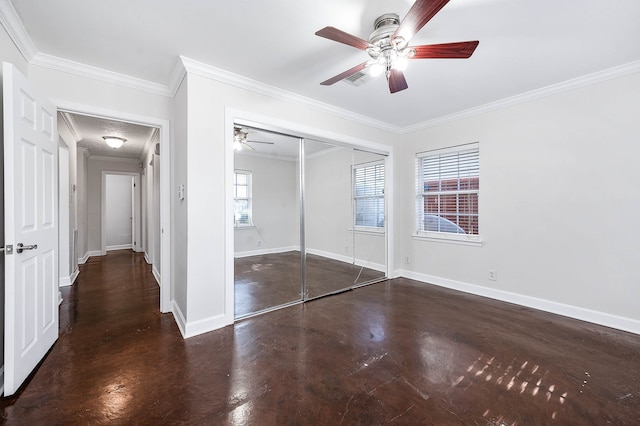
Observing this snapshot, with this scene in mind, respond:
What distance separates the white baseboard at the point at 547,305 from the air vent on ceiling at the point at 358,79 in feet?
10.1

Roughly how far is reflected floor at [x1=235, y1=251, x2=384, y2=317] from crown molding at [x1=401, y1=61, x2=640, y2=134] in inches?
106

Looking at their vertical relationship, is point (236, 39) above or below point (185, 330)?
above

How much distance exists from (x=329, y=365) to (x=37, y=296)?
2.29 m

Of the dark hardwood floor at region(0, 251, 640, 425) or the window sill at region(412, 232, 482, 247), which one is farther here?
the window sill at region(412, 232, 482, 247)

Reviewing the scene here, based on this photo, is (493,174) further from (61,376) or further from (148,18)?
(61,376)

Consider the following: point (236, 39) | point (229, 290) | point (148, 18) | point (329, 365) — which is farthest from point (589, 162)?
point (148, 18)

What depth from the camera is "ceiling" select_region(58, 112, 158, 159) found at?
386cm

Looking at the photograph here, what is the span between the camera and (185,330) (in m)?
2.52

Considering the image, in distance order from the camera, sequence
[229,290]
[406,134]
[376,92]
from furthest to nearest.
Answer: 1. [406,134]
2. [376,92]
3. [229,290]

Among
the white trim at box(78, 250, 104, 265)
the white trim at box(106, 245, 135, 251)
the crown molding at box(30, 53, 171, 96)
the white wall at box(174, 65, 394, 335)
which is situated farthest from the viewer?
the white trim at box(106, 245, 135, 251)

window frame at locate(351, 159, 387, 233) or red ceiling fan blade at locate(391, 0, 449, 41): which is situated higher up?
red ceiling fan blade at locate(391, 0, 449, 41)

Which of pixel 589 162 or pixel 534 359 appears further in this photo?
pixel 589 162

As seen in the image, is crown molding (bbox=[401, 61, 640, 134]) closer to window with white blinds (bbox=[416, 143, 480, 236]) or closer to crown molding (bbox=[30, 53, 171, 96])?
window with white blinds (bbox=[416, 143, 480, 236])

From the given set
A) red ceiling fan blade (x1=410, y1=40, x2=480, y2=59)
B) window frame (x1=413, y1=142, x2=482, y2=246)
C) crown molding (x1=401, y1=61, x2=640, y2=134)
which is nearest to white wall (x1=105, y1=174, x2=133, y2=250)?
window frame (x1=413, y1=142, x2=482, y2=246)
